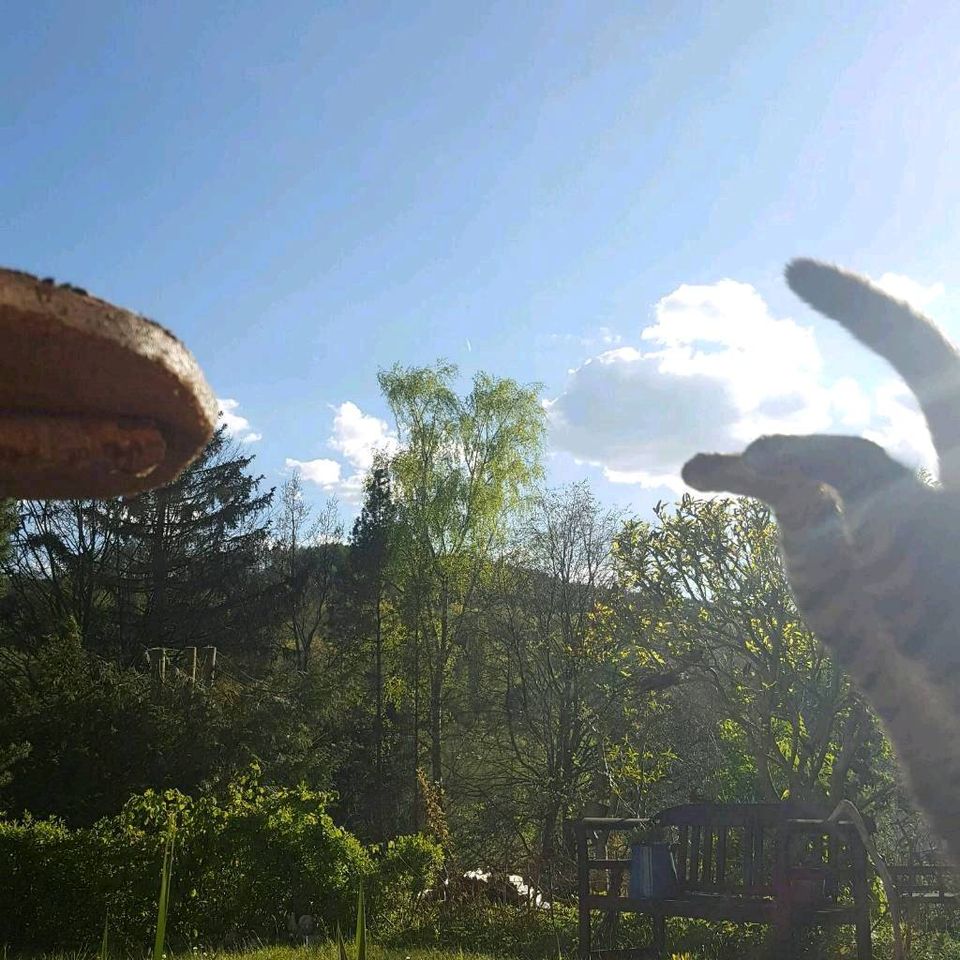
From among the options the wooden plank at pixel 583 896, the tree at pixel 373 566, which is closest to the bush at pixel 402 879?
the wooden plank at pixel 583 896

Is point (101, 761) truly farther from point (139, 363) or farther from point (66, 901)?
point (139, 363)

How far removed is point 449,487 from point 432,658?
4.41 meters

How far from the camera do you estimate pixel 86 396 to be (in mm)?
537

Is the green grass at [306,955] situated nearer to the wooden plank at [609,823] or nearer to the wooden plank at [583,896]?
the wooden plank at [583,896]

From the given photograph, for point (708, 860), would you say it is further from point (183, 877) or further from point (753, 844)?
point (183, 877)

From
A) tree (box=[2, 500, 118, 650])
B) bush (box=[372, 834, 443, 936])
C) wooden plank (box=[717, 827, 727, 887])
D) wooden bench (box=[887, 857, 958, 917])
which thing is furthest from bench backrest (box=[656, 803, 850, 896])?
tree (box=[2, 500, 118, 650])

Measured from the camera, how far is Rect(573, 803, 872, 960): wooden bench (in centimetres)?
654

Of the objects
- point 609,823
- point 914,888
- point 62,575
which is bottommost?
point 914,888

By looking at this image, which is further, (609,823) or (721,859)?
(609,823)

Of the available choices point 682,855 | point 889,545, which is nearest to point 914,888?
point 682,855

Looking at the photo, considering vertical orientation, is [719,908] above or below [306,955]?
above

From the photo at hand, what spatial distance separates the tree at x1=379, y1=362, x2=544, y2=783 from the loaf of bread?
21140mm

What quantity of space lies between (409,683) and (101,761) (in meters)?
11.1

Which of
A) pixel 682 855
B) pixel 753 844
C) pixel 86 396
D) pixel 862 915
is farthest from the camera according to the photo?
pixel 682 855
